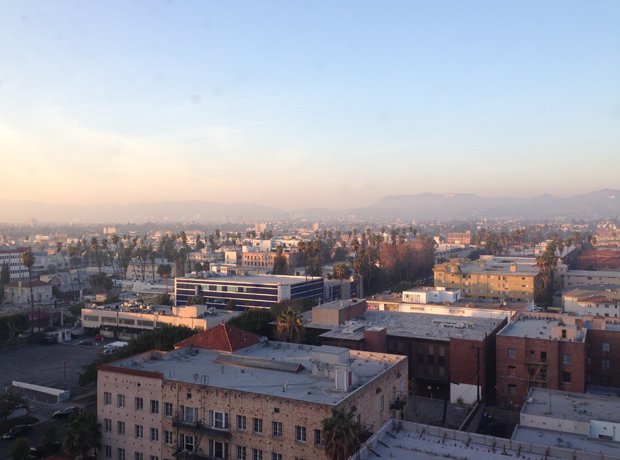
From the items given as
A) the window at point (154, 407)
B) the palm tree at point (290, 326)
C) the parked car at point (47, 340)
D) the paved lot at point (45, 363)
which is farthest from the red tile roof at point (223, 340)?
the parked car at point (47, 340)

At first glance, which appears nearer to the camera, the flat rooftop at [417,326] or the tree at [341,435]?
the tree at [341,435]

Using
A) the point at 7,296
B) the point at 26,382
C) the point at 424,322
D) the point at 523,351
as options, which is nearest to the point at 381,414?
the point at 523,351

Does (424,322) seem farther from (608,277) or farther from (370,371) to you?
(608,277)

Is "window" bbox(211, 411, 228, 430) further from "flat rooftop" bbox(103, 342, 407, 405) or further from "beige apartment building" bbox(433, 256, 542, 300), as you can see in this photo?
"beige apartment building" bbox(433, 256, 542, 300)

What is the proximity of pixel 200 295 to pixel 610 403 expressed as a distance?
61767 mm

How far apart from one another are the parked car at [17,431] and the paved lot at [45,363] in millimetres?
8952

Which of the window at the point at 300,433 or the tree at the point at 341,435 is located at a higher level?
the tree at the point at 341,435

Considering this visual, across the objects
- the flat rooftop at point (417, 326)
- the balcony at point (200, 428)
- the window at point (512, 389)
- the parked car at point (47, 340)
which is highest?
the balcony at point (200, 428)

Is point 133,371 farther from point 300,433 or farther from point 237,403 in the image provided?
point 300,433

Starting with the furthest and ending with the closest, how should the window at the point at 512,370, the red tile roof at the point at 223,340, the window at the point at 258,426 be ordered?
the window at the point at 512,370 → the red tile roof at the point at 223,340 → the window at the point at 258,426

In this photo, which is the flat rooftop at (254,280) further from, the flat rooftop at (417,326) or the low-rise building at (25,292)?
the low-rise building at (25,292)

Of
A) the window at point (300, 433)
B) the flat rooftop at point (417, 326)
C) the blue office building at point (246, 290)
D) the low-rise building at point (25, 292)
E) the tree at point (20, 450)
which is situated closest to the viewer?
the window at point (300, 433)

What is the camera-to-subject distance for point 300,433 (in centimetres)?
2181

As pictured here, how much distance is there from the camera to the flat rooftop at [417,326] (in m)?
43.2
